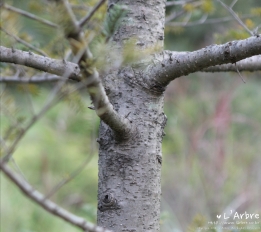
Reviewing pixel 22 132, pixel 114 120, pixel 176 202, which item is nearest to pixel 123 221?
pixel 114 120

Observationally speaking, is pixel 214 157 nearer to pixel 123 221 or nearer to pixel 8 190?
pixel 8 190

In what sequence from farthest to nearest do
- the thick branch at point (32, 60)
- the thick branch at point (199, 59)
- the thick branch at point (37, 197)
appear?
1. the thick branch at point (32, 60)
2. the thick branch at point (199, 59)
3. the thick branch at point (37, 197)

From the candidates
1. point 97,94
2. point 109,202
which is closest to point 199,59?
point 97,94

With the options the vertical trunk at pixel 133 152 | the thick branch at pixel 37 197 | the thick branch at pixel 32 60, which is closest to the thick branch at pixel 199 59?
the vertical trunk at pixel 133 152

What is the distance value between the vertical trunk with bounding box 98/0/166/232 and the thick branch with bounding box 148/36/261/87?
0.05m

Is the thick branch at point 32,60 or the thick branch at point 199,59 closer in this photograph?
the thick branch at point 199,59

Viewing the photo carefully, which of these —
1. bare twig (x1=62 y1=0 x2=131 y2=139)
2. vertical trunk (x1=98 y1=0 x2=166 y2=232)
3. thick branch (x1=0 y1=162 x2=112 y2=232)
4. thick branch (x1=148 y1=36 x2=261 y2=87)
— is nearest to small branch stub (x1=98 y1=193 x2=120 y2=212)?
vertical trunk (x1=98 y1=0 x2=166 y2=232)

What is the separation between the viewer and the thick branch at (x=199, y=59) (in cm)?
72

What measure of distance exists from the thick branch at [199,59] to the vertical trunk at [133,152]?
48 millimetres

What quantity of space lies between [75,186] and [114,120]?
3061 mm

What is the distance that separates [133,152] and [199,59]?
0.25 meters

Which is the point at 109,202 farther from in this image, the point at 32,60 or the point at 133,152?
the point at 32,60

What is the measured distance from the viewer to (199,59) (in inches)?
31.7

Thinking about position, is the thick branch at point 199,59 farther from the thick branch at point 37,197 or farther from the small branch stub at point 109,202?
the thick branch at point 37,197
